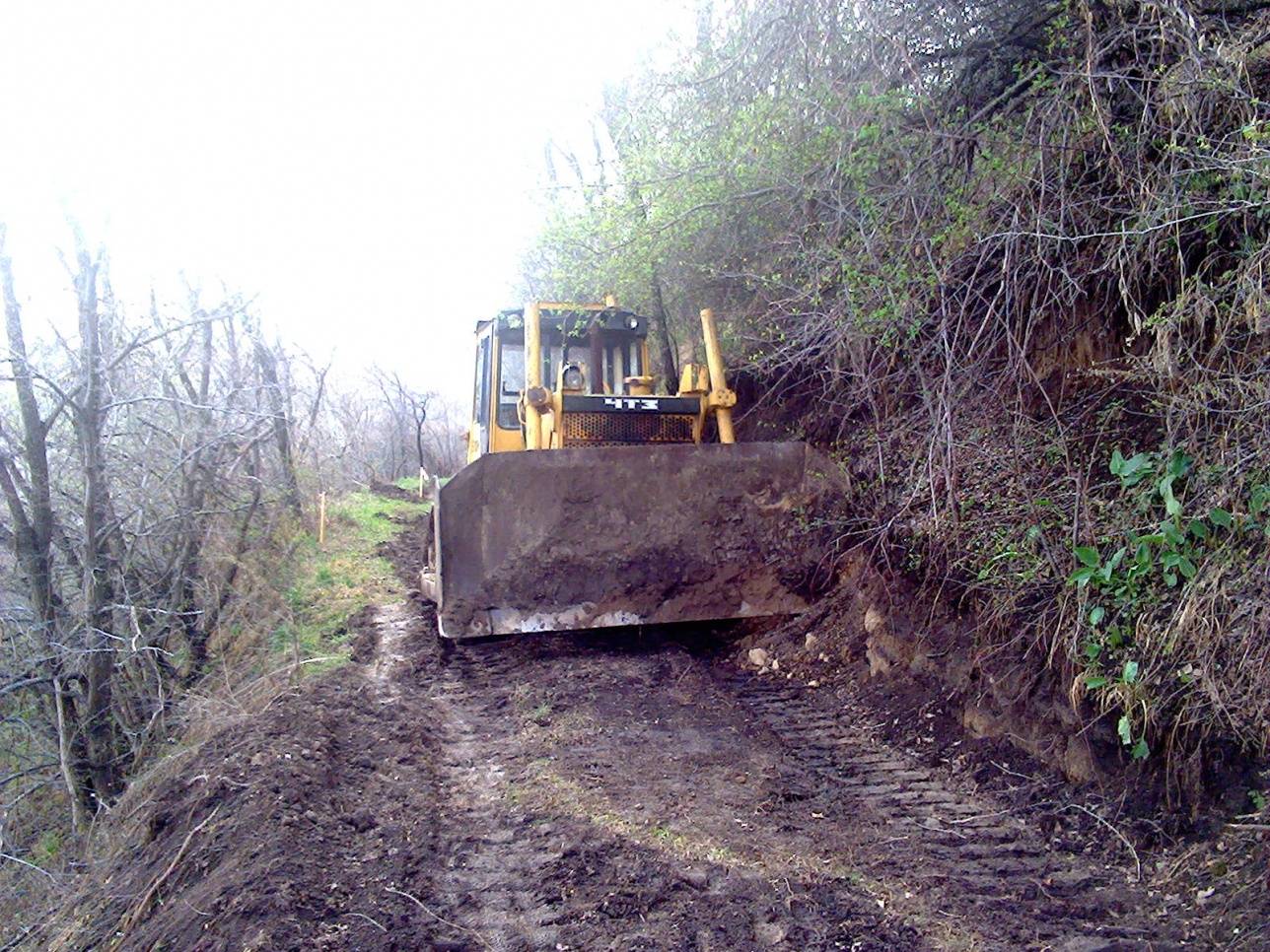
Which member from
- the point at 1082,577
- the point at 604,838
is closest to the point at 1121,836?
the point at 1082,577

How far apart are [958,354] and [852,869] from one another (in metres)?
2.75

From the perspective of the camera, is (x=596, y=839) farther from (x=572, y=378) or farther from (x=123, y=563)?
(x=123, y=563)

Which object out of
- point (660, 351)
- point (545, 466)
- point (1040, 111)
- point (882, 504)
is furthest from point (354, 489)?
point (1040, 111)

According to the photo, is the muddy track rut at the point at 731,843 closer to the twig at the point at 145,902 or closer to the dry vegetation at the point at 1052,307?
the dry vegetation at the point at 1052,307

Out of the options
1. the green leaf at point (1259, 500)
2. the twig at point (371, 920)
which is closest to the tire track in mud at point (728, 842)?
the twig at point (371, 920)

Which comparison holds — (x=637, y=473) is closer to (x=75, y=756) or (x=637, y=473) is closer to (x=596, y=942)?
(x=596, y=942)

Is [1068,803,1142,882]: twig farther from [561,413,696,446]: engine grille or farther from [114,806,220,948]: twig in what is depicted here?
[561,413,696,446]: engine grille

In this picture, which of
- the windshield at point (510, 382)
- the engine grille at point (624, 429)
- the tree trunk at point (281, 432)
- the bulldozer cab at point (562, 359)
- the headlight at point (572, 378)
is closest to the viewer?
the engine grille at point (624, 429)

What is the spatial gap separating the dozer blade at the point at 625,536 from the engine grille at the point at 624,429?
0.65m

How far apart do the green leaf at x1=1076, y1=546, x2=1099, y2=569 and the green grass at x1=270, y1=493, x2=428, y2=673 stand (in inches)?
202

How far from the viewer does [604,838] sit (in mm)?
3959

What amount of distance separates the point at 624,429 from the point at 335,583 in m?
4.47

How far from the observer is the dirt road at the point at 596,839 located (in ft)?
10.8

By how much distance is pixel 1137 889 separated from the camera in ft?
11.1
